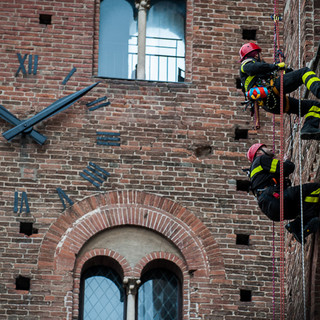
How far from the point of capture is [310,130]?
19.0 m

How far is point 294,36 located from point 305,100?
2454 millimetres

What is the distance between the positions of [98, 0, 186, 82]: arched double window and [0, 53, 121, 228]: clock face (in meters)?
0.69

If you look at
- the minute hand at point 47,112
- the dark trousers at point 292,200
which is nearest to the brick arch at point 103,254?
the minute hand at point 47,112

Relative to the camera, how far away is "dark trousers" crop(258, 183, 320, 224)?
1947 centimetres

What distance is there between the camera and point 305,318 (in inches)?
786

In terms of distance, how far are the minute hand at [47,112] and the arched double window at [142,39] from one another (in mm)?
773

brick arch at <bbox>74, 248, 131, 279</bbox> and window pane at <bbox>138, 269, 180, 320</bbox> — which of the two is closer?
brick arch at <bbox>74, 248, 131, 279</bbox>

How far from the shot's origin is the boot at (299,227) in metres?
19.4

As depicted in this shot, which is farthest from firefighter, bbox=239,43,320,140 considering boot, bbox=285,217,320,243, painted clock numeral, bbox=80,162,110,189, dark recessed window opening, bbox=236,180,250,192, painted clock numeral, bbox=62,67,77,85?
painted clock numeral, bbox=62,67,77,85

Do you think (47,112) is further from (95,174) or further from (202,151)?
(202,151)

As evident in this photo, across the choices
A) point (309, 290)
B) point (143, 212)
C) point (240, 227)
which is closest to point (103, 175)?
point (143, 212)

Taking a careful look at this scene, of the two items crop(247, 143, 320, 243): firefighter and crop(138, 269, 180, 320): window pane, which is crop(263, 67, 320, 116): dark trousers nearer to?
crop(247, 143, 320, 243): firefighter

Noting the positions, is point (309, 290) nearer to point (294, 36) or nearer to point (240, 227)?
point (240, 227)

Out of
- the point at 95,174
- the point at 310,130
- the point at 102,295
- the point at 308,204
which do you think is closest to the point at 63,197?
the point at 95,174
